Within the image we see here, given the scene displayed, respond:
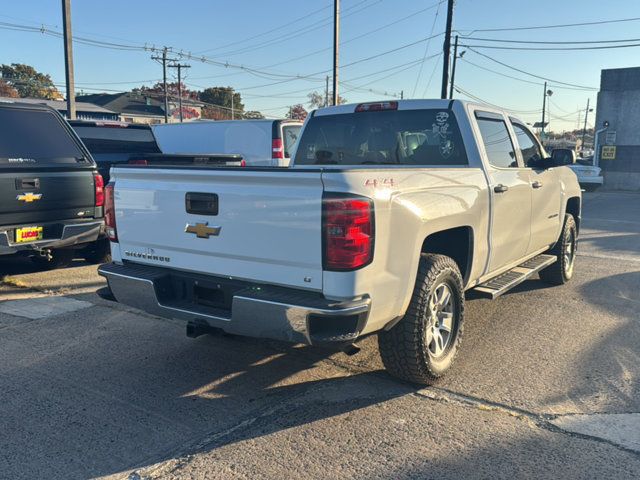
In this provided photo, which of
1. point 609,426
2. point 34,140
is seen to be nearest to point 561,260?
point 609,426

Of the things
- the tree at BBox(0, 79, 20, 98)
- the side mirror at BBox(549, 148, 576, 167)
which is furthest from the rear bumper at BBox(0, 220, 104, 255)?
the tree at BBox(0, 79, 20, 98)

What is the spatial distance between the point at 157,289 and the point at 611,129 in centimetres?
2806

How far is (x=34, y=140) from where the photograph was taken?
20.8ft

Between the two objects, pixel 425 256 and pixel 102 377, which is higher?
pixel 425 256

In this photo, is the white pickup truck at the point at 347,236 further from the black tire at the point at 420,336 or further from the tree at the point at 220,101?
the tree at the point at 220,101

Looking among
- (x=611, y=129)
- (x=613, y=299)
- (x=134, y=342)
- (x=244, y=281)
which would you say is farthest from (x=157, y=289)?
(x=611, y=129)

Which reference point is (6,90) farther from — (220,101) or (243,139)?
(243,139)

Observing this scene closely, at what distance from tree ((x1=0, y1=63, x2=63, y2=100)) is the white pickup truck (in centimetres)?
8225

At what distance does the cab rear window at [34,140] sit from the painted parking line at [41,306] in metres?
1.44

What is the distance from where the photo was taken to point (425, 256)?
12.8 ft

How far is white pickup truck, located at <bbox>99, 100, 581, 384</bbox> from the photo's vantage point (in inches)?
125

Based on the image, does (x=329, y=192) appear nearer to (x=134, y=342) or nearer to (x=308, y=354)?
(x=308, y=354)

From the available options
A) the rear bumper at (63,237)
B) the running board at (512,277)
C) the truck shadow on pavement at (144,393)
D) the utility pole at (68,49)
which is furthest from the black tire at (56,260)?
the utility pole at (68,49)

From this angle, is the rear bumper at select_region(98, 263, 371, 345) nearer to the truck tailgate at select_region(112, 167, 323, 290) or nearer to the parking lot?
the truck tailgate at select_region(112, 167, 323, 290)
